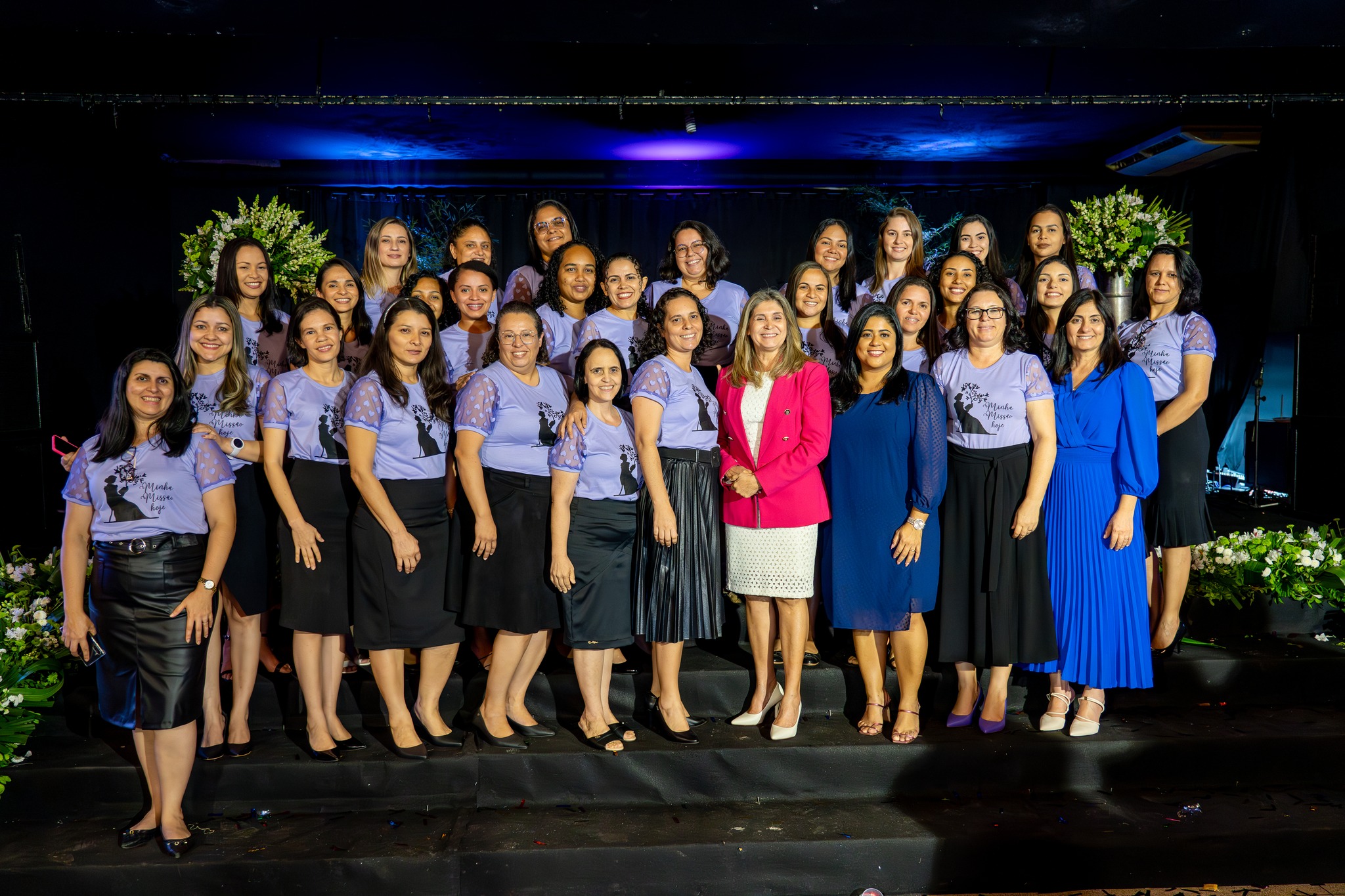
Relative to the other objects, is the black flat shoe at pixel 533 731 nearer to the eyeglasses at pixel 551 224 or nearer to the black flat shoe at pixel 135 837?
the black flat shoe at pixel 135 837

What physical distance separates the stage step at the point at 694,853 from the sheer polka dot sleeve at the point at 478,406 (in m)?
1.28

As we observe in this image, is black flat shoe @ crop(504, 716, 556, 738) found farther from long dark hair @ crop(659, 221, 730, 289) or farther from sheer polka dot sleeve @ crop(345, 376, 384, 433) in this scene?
long dark hair @ crop(659, 221, 730, 289)

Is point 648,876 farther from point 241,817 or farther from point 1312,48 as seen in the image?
point 1312,48

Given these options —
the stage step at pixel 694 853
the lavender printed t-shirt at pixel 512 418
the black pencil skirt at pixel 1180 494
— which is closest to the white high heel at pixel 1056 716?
the stage step at pixel 694 853

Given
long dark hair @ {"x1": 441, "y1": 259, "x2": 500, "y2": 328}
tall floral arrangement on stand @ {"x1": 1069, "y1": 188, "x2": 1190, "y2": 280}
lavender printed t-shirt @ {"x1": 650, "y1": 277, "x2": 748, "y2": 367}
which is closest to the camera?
long dark hair @ {"x1": 441, "y1": 259, "x2": 500, "y2": 328}

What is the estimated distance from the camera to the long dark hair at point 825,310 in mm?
3499

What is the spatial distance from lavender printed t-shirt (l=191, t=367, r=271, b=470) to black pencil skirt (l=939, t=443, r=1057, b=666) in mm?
2439

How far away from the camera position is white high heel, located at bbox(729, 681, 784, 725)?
10.8 ft

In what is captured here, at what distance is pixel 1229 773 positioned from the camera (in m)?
3.20

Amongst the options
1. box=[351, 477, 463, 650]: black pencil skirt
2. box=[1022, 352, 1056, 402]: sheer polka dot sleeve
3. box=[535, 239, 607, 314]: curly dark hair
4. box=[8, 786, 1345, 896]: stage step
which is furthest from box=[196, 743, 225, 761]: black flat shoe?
box=[1022, 352, 1056, 402]: sheer polka dot sleeve

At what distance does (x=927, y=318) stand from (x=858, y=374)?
0.41m

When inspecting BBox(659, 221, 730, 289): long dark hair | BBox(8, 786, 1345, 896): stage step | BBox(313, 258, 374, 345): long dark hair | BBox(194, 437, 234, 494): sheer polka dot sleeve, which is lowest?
BBox(8, 786, 1345, 896): stage step

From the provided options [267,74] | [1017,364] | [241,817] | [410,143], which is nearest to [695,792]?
[241,817]

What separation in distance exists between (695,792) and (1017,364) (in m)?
1.83
